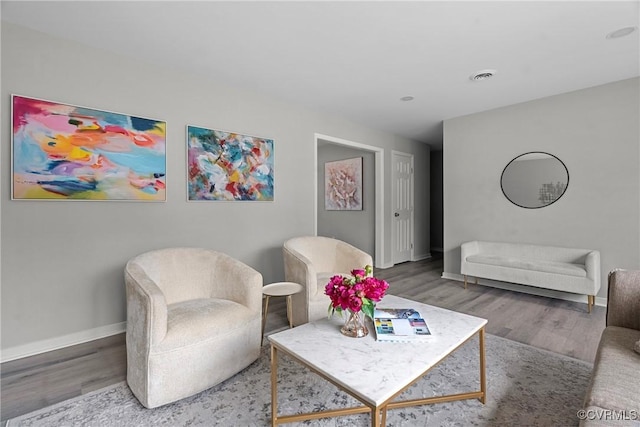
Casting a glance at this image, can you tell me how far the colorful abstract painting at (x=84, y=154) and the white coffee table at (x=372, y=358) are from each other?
6.56 ft

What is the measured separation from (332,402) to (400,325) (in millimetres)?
566

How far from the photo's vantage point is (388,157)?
5285mm

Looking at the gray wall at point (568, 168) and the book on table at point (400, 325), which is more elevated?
the gray wall at point (568, 168)

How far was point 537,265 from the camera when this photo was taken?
134 inches

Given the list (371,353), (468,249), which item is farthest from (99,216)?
(468,249)

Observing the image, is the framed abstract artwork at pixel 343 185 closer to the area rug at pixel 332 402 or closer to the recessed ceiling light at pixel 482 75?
the recessed ceiling light at pixel 482 75

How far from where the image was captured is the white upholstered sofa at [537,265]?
3102 millimetres

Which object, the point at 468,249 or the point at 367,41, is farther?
the point at 468,249

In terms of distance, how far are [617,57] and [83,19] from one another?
14.2 ft

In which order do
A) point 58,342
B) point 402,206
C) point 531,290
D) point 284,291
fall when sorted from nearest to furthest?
point 58,342 → point 284,291 → point 531,290 → point 402,206

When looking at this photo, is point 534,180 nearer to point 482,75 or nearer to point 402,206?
point 482,75

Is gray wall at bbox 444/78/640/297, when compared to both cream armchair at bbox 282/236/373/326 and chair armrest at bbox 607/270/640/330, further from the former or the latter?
cream armchair at bbox 282/236/373/326

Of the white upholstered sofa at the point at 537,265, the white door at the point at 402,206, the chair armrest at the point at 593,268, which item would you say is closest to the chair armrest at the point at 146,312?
the white upholstered sofa at the point at 537,265

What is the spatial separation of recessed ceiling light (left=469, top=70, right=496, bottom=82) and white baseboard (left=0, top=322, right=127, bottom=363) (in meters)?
4.05
